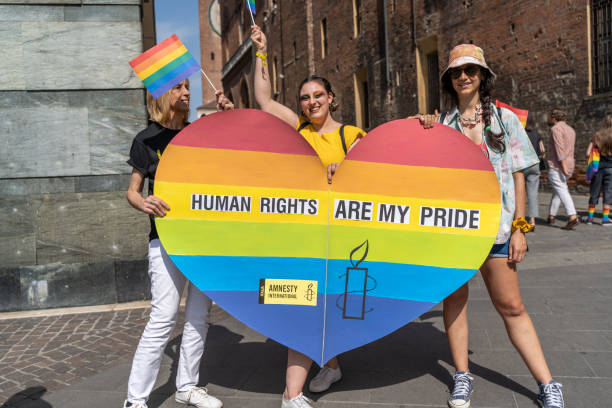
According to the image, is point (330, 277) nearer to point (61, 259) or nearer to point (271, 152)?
point (271, 152)

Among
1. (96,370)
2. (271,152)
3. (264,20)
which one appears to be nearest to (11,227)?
(96,370)

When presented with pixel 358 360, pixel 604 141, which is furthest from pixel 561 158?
pixel 358 360

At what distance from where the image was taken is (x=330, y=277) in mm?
2639

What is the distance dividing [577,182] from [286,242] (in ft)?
41.3

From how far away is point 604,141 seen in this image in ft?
28.9

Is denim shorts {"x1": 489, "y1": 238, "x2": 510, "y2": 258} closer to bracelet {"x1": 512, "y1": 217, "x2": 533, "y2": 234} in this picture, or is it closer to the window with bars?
bracelet {"x1": 512, "y1": 217, "x2": 533, "y2": 234}

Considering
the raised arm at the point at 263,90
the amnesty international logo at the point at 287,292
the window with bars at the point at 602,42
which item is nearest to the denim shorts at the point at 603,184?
the window with bars at the point at 602,42

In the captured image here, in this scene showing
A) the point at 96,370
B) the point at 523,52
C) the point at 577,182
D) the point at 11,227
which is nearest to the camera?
the point at 96,370

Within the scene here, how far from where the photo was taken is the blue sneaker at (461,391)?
2744 mm

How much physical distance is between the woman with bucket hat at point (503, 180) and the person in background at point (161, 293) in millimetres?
1187

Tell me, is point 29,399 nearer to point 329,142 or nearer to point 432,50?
point 329,142

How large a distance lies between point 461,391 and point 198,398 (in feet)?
4.45

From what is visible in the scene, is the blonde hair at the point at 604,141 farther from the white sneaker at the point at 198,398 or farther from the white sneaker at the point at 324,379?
the white sneaker at the point at 198,398

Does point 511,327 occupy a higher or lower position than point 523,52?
lower
